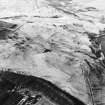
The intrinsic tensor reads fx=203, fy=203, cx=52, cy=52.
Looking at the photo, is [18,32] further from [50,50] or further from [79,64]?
[79,64]

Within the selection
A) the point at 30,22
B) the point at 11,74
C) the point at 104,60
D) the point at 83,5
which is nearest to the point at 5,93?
the point at 11,74

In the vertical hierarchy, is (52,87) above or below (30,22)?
below

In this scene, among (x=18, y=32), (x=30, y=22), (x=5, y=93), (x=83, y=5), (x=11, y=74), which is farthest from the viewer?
(x=83, y=5)

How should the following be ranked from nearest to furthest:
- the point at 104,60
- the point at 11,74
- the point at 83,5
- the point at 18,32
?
the point at 11,74, the point at 104,60, the point at 18,32, the point at 83,5

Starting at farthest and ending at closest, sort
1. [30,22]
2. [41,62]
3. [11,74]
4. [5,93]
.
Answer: [30,22] → [41,62] → [11,74] → [5,93]

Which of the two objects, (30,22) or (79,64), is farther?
(30,22)

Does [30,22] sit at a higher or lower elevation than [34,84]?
higher

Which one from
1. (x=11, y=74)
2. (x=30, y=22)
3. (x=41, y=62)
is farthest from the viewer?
(x=30, y=22)

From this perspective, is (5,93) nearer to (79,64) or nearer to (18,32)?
(79,64)

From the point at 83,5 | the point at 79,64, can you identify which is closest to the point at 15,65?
the point at 79,64
